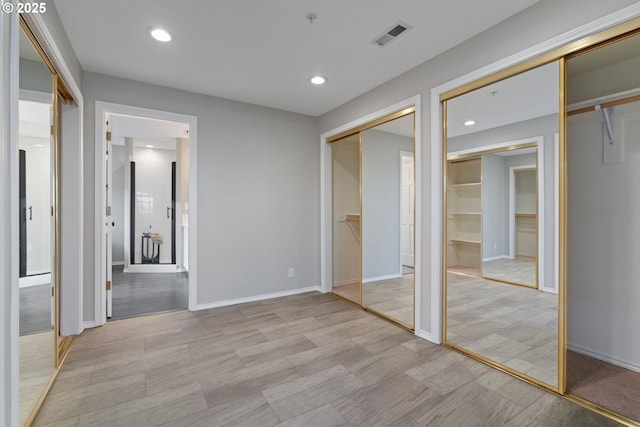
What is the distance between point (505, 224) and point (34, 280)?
11.2ft

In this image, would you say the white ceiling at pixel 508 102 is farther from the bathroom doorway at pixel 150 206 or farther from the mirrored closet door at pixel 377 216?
the bathroom doorway at pixel 150 206

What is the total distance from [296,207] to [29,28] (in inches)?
122

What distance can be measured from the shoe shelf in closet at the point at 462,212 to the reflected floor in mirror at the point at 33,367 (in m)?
3.08

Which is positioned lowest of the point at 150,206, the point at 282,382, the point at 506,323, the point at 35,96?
the point at 282,382

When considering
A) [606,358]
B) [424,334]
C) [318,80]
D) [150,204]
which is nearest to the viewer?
[606,358]

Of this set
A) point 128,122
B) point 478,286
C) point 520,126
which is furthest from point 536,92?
point 128,122

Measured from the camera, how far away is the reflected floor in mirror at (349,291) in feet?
13.3

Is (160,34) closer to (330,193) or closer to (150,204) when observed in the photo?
(330,193)

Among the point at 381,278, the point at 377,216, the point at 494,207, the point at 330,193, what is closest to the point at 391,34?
the point at 494,207

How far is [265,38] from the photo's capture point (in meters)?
2.44

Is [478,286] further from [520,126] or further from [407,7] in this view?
[407,7]

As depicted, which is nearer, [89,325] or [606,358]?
[606,358]

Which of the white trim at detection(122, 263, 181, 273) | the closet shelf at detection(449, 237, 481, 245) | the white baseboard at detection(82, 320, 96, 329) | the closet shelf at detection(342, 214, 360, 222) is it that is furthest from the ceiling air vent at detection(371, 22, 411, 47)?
the white trim at detection(122, 263, 181, 273)

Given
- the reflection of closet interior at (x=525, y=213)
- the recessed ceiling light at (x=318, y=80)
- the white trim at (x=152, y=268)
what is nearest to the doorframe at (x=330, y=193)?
the recessed ceiling light at (x=318, y=80)
